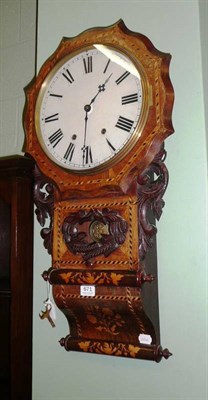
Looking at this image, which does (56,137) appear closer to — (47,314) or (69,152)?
(69,152)

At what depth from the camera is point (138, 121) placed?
0.93 meters

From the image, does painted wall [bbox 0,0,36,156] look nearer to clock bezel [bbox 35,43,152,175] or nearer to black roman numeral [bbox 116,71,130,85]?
clock bezel [bbox 35,43,152,175]

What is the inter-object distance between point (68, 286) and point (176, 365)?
1.06 feet

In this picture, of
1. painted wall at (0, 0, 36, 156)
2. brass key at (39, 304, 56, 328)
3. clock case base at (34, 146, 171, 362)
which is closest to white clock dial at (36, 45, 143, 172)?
clock case base at (34, 146, 171, 362)

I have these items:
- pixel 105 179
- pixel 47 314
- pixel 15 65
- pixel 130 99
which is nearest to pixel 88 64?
pixel 130 99

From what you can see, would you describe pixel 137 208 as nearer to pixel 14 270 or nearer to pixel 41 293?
pixel 41 293

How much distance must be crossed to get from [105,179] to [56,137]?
194 millimetres

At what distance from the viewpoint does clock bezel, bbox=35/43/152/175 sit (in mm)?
929

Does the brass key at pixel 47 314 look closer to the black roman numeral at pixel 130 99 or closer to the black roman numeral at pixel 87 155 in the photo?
the black roman numeral at pixel 87 155

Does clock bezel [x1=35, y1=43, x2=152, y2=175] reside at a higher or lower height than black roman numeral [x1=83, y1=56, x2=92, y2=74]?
lower

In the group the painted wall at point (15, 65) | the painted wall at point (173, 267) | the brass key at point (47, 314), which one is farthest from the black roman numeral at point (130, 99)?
the painted wall at point (15, 65)

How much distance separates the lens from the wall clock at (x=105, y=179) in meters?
0.93

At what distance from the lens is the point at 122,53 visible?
38.6 inches

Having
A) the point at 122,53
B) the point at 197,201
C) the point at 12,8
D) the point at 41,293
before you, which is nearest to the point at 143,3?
the point at 122,53
